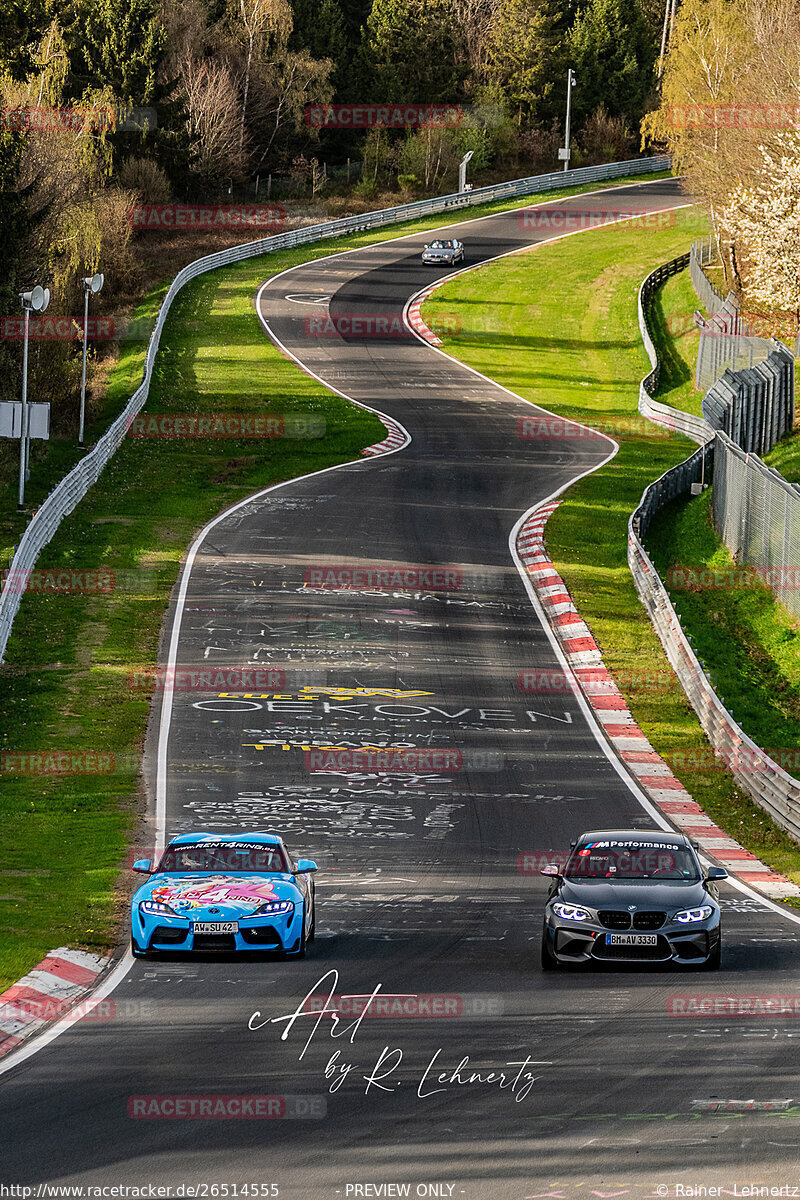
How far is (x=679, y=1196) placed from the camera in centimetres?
884

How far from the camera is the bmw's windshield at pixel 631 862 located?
49.1ft

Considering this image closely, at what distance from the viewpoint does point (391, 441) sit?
49.8 meters

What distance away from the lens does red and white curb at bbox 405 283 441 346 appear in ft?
218

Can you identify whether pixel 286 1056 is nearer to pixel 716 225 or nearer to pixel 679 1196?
pixel 679 1196

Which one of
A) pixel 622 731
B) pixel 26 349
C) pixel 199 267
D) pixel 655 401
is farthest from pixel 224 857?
pixel 199 267

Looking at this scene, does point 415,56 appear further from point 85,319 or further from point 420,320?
point 85,319

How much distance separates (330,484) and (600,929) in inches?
1223

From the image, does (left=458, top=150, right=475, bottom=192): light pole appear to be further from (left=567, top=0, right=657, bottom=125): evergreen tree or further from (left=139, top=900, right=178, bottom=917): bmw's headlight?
(left=139, top=900, right=178, bottom=917): bmw's headlight

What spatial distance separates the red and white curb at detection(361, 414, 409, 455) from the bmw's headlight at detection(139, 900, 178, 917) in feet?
114

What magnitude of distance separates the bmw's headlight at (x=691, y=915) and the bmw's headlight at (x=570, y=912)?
86 centimetres

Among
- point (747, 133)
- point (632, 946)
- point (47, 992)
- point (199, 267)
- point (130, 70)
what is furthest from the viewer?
point (130, 70)

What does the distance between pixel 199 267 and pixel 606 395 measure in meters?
27.9

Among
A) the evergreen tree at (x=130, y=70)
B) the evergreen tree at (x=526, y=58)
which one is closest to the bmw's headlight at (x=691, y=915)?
the evergreen tree at (x=130, y=70)

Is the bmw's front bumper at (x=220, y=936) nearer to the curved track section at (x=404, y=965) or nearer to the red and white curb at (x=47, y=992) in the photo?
the curved track section at (x=404, y=965)
